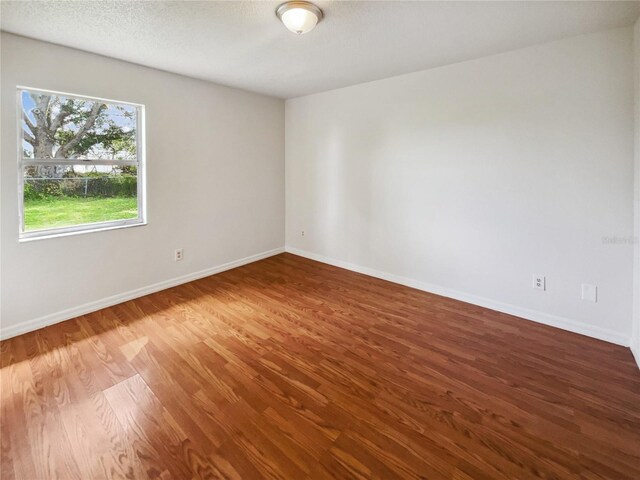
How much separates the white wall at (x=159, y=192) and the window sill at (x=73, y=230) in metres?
0.05

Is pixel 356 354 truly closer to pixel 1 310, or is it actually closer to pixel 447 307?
pixel 447 307

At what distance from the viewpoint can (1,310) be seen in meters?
2.39

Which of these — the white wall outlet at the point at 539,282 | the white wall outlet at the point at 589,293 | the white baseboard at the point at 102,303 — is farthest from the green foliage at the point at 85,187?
the white wall outlet at the point at 589,293

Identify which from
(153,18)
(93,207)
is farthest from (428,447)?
(93,207)

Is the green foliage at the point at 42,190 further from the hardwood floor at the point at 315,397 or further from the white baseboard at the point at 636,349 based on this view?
the white baseboard at the point at 636,349

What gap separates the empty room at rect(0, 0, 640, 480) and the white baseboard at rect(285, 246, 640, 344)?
0.05 feet

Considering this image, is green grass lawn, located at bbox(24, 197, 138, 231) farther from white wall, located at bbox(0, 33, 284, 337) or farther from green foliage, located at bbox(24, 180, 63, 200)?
white wall, located at bbox(0, 33, 284, 337)

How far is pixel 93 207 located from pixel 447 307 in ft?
11.9

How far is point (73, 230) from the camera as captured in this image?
9.22 ft

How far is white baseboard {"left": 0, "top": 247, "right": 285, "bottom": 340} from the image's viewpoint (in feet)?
8.13

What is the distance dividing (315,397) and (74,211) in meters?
2.77

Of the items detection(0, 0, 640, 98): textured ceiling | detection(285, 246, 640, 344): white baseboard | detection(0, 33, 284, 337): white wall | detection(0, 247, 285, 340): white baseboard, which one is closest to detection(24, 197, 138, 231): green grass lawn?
detection(0, 33, 284, 337): white wall

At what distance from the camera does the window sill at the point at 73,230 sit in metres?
2.53

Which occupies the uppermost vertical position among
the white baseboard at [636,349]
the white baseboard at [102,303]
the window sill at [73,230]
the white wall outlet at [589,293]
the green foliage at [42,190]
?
the green foliage at [42,190]
